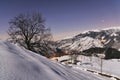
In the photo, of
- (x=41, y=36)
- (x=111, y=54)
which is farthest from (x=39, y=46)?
(x=111, y=54)

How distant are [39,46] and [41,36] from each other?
1.82 meters

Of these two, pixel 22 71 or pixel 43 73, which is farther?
pixel 43 73

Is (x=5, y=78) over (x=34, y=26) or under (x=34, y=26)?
under

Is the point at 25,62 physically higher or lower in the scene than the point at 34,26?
lower

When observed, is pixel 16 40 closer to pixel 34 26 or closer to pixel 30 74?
pixel 34 26

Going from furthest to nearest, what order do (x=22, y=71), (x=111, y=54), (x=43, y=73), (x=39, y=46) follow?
(x=111, y=54) → (x=39, y=46) → (x=43, y=73) → (x=22, y=71)

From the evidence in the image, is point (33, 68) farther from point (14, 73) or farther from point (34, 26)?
point (34, 26)

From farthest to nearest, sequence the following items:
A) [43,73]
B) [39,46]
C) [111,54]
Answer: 1. [111,54]
2. [39,46]
3. [43,73]

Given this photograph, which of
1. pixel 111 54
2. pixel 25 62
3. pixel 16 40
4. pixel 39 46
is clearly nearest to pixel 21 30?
pixel 16 40

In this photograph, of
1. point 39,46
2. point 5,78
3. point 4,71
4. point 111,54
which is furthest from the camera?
point 111,54

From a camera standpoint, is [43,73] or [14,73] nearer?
[14,73]

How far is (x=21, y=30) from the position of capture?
104 ft

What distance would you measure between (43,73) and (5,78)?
132 centimetres

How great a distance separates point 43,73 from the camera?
5.67 metres
